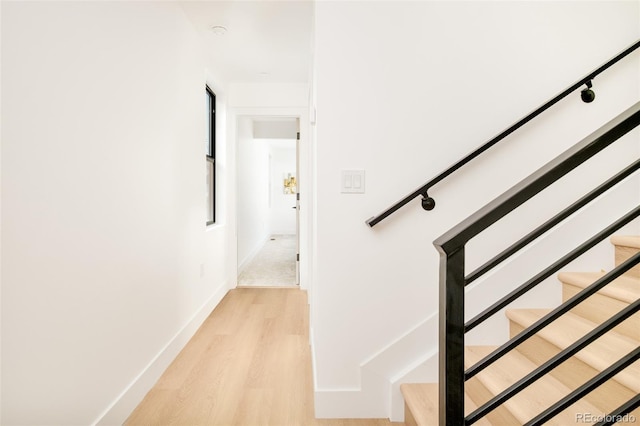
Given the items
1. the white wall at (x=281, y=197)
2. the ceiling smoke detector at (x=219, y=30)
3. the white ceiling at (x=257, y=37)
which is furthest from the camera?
the white wall at (x=281, y=197)

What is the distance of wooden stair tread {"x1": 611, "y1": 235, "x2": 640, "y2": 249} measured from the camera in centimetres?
154

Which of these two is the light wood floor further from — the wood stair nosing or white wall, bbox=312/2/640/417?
the wood stair nosing

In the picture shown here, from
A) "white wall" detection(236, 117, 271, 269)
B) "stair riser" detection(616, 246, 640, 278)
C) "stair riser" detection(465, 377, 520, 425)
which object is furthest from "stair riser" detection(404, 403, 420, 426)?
"white wall" detection(236, 117, 271, 269)

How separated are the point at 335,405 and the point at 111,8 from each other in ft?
7.06

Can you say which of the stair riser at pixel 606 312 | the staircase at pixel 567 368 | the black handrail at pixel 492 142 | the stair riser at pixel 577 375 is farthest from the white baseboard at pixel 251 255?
the stair riser at pixel 606 312

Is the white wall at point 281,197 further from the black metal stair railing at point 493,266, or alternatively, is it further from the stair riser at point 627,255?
the black metal stair railing at point 493,266

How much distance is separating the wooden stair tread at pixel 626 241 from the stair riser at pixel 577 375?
1.91 ft

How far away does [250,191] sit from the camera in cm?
631

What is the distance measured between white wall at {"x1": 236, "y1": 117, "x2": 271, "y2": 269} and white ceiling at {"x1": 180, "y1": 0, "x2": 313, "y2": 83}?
0.93 m

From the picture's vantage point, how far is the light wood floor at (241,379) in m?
1.77

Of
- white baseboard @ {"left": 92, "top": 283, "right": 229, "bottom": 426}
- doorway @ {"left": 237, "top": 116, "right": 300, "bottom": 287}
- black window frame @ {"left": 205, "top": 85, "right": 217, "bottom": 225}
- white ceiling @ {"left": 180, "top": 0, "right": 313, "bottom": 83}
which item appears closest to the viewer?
white baseboard @ {"left": 92, "top": 283, "right": 229, "bottom": 426}

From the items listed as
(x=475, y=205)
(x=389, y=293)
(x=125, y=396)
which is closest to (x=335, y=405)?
(x=389, y=293)

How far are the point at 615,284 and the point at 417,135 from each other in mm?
1048

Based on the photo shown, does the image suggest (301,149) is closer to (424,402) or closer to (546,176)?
(424,402)
